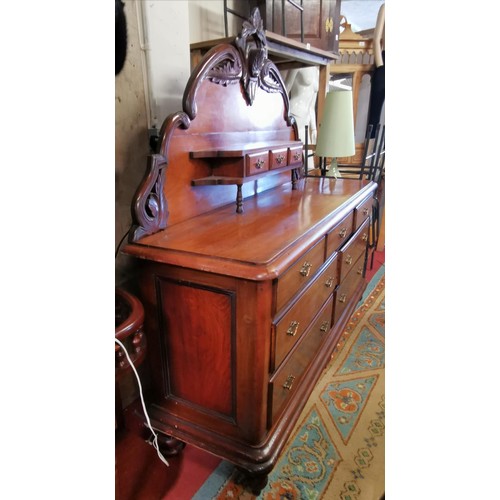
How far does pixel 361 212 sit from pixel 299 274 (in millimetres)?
996

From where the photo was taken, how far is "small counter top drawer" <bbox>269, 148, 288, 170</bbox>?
5.21 feet

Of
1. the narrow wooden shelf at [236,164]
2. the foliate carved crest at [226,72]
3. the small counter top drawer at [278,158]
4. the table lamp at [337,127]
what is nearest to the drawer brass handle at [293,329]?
the narrow wooden shelf at [236,164]

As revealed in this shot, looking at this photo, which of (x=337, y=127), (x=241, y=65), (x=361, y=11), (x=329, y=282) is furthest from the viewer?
(x=361, y=11)

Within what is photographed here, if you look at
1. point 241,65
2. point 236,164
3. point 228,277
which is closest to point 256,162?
point 236,164

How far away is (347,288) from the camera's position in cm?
210

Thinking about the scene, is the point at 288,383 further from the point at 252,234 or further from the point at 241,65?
the point at 241,65

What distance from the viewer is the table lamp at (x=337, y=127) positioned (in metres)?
2.28

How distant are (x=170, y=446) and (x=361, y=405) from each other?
0.89 m
